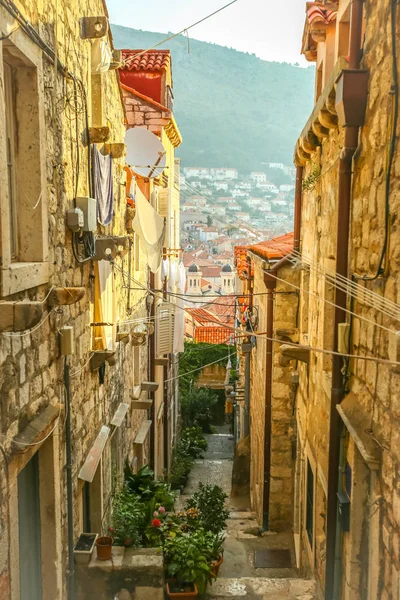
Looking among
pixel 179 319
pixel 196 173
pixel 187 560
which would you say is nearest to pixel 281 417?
pixel 187 560

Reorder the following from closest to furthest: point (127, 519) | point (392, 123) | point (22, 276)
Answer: point (392, 123) < point (22, 276) < point (127, 519)

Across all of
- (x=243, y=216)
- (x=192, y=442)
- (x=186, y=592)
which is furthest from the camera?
(x=243, y=216)

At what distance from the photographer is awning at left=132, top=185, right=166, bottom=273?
969 centimetres

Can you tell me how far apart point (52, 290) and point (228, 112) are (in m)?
171

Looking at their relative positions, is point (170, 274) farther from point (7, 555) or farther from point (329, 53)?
point (7, 555)

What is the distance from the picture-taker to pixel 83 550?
5902mm

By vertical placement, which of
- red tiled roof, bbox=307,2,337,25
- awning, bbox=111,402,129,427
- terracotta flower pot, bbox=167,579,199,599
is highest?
red tiled roof, bbox=307,2,337,25

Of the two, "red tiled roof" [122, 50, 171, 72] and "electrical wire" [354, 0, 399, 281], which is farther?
"red tiled roof" [122, 50, 171, 72]

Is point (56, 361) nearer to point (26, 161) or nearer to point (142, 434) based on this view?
point (26, 161)

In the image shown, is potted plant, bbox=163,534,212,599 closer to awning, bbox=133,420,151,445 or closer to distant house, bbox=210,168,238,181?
awning, bbox=133,420,151,445

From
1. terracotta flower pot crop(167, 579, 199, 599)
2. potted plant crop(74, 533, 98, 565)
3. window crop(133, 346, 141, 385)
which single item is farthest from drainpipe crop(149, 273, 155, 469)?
potted plant crop(74, 533, 98, 565)

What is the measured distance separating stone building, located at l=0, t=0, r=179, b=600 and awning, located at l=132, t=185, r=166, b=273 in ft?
5.41

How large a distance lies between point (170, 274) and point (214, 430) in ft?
38.1

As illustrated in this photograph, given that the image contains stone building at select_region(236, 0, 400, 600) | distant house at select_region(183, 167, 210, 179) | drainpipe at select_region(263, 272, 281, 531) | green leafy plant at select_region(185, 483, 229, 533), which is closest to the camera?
stone building at select_region(236, 0, 400, 600)
